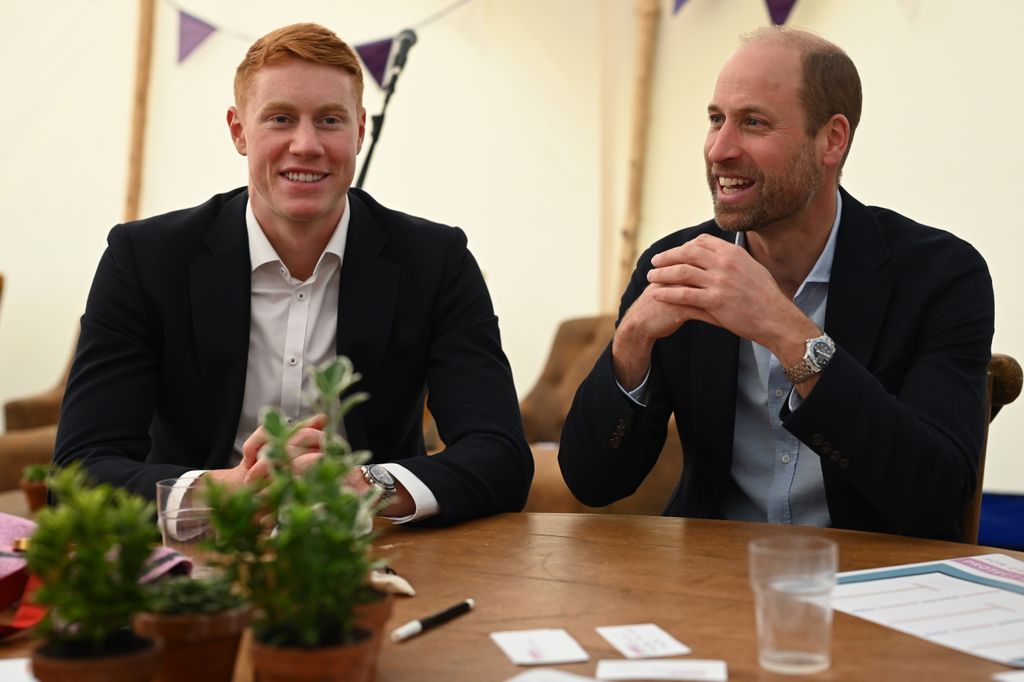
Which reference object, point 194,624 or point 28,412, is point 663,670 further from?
point 28,412

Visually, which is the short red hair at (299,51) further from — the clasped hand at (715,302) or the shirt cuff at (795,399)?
the shirt cuff at (795,399)

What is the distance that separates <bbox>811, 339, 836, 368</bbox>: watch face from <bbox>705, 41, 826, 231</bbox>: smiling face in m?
0.38

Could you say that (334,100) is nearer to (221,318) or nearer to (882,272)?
(221,318)

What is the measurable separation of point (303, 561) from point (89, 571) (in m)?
0.14

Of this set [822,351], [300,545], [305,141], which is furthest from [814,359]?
[300,545]

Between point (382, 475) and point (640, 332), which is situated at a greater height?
point (640, 332)

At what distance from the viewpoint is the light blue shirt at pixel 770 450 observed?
1.90 meters

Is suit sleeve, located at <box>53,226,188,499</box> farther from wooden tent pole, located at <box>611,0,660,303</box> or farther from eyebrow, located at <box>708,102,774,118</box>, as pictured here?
wooden tent pole, located at <box>611,0,660,303</box>

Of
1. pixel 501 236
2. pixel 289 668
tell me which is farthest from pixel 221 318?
pixel 501 236

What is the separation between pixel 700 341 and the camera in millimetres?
1967

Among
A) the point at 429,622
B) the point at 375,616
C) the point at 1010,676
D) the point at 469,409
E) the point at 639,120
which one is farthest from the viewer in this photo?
the point at 639,120

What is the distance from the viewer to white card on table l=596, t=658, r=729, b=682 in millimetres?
947

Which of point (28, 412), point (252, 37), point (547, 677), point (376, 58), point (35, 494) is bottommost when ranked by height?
point (35, 494)

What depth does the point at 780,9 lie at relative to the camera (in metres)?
4.50
